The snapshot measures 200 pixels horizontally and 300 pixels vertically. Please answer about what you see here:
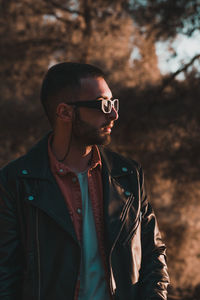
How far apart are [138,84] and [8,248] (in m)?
3.81

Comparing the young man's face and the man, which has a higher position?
the young man's face

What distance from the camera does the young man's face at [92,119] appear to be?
6.22 ft

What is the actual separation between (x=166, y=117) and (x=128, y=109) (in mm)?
485

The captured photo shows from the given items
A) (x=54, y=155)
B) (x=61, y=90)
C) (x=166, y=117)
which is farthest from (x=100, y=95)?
(x=166, y=117)

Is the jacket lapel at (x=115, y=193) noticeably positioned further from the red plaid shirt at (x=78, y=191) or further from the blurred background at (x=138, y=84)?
the blurred background at (x=138, y=84)

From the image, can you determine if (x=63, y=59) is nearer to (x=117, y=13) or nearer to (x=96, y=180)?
(x=117, y=13)

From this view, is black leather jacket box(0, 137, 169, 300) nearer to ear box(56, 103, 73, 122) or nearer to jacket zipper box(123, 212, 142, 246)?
jacket zipper box(123, 212, 142, 246)

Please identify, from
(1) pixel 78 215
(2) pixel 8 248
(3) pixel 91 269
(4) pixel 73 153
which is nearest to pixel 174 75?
(4) pixel 73 153

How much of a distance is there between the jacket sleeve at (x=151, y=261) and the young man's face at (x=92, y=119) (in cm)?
32

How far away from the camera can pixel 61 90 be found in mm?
2029

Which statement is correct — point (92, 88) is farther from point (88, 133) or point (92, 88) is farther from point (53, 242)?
point (53, 242)

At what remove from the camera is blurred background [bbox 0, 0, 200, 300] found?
4758 mm

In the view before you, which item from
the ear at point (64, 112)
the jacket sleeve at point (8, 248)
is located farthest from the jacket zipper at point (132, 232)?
the ear at point (64, 112)

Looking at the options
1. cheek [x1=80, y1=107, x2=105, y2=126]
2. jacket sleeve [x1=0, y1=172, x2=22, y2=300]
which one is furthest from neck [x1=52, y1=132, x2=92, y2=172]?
jacket sleeve [x1=0, y1=172, x2=22, y2=300]
